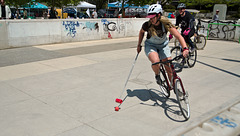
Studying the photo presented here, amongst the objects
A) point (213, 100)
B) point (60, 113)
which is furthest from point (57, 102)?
point (213, 100)

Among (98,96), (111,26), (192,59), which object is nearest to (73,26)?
(111,26)

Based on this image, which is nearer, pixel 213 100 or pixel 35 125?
pixel 35 125

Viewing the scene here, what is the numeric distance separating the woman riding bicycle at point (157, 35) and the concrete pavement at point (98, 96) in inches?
37.5

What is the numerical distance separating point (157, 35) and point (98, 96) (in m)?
1.82

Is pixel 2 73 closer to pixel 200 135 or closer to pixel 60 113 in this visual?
pixel 60 113

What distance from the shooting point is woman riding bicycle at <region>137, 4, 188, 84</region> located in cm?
415

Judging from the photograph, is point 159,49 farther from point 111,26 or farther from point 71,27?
point 111,26

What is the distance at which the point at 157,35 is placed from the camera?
14.5ft

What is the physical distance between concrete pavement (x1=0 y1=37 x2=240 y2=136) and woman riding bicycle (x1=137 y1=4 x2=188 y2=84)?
953 millimetres

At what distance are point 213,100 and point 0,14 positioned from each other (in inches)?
402

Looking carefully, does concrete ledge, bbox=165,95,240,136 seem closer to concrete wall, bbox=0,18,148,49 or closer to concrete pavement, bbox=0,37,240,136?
concrete pavement, bbox=0,37,240,136

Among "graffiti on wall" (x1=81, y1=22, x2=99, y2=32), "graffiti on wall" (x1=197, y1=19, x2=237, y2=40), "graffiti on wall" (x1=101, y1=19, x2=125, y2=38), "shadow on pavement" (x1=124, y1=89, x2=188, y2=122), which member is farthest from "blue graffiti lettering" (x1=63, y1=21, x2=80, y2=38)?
"shadow on pavement" (x1=124, y1=89, x2=188, y2=122)

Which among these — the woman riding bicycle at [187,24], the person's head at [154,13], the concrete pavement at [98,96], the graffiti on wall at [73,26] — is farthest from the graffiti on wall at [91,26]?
the person's head at [154,13]

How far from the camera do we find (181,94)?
4.11 metres
